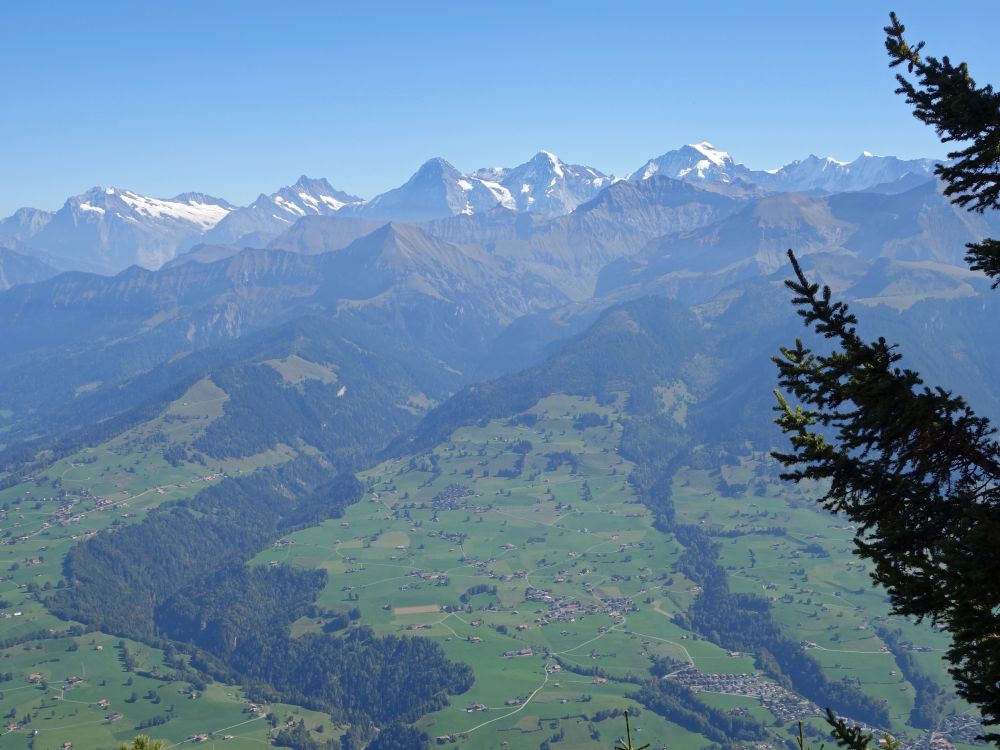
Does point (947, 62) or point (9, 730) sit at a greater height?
A: point (947, 62)

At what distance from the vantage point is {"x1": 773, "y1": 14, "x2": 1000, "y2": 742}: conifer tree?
15367 mm

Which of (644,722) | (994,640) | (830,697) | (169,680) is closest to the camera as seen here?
(994,640)

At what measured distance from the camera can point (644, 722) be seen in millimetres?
160125

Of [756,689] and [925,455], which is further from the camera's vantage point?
[756,689]

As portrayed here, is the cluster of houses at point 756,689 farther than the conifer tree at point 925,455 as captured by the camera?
Yes

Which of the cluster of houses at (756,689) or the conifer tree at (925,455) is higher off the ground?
the conifer tree at (925,455)

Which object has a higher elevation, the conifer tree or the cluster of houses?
the conifer tree

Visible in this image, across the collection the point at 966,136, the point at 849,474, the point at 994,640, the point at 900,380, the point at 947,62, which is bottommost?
the point at 994,640

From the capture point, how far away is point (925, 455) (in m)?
16.5

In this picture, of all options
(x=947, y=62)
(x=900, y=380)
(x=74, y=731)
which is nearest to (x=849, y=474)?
(x=900, y=380)

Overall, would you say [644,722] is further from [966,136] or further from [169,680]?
[966,136]

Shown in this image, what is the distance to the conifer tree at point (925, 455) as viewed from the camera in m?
15.4

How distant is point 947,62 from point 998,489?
7.96m

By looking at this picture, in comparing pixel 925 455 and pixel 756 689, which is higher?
pixel 925 455
